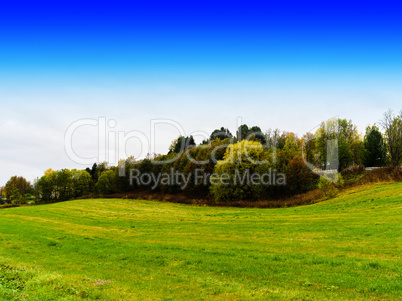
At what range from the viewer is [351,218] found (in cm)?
2450

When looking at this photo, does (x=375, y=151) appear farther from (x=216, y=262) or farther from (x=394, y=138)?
(x=216, y=262)

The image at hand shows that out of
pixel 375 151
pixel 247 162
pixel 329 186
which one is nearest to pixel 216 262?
pixel 329 186

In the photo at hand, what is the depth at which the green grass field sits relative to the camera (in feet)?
33.3

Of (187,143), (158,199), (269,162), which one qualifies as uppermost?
(187,143)

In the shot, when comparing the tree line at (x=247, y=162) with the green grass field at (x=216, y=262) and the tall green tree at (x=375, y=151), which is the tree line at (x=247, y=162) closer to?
the tall green tree at (x=375, y=151)

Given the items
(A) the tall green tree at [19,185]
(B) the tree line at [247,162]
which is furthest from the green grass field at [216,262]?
(A) the tall green tree at [19,185]

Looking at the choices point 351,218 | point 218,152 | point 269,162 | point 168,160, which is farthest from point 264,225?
point 168,160

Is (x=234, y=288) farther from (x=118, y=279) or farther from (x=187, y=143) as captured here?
(x=187, y=143)

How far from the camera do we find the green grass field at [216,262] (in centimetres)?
1015

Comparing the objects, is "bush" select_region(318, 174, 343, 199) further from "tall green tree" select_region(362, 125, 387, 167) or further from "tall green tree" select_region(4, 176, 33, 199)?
"tall green tree" select_region(4, 176, 33, 199)

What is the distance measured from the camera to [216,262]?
47.6ft

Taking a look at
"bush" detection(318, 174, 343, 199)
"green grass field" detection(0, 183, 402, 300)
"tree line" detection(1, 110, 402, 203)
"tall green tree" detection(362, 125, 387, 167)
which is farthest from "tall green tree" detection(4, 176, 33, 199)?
"tall green tree" detection(362, 125, 387, 167)

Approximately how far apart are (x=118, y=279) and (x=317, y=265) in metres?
9.02

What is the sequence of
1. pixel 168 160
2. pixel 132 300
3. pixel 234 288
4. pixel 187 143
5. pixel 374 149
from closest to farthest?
pixel 132 300 < pixel 234 288 < pixel 374 149 < pixel 168 160 < pixel 187 143
